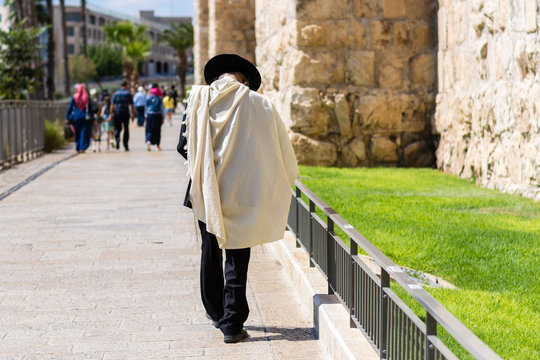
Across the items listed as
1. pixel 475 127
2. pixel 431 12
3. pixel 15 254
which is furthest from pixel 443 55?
pixel 15 254

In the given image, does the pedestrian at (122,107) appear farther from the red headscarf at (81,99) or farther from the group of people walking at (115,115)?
the red headscarf at (81,99)

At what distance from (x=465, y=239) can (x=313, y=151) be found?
19.7 ft

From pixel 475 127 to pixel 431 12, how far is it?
9.37 feet

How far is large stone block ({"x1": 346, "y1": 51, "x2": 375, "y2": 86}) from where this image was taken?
12578 millimetres

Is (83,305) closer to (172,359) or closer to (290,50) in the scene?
(172,359)

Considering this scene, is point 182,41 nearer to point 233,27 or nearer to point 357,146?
point 233,27

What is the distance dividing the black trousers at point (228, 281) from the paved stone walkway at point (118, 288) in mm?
149

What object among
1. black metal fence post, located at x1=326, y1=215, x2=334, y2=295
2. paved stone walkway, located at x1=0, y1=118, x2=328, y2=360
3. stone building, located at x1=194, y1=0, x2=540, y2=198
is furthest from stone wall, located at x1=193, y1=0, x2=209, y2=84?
black metal fence post, located at x1=326, y1=215, x2=334, y2=295

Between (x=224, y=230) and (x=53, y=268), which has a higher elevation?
(x=224, y=230)

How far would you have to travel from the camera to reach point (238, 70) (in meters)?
5.27

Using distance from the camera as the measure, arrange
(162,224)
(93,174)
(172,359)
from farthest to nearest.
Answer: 1. (93,174)
2. (162,224)
3. (172,359)

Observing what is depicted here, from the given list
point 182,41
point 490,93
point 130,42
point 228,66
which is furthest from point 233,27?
point 130,42

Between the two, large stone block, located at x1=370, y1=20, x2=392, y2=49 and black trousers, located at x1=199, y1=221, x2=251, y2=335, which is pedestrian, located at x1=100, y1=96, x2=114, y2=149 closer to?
large stone block, located at x1=370, y1=20, x2=392, y2=49

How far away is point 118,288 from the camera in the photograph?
6535 mm
